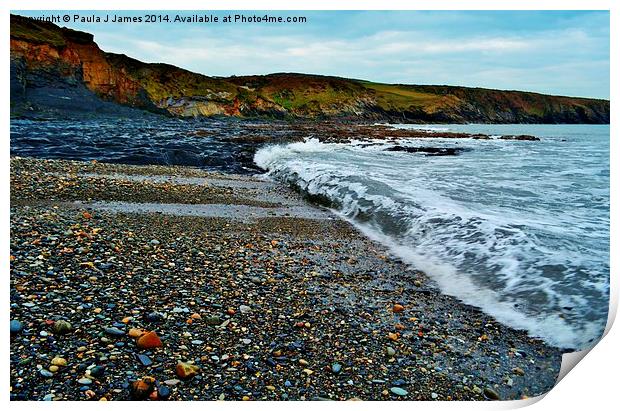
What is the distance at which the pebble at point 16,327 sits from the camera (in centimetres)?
225

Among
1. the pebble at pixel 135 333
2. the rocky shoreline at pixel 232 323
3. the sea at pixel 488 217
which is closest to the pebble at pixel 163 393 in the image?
the rocky shoreline at pixel 232 323

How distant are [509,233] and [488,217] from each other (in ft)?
2.35

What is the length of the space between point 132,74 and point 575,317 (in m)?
7.53

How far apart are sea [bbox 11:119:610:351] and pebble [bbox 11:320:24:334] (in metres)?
2.91

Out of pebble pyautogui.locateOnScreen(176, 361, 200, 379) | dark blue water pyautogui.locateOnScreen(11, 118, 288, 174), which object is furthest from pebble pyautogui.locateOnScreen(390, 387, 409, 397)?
dark blue water pyautogui.locateOnScreen(11, 118, 288, 174)

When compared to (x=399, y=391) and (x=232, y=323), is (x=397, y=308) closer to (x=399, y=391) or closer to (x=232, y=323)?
(x=399, y=391)

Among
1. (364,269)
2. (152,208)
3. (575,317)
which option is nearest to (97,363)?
(364,269)

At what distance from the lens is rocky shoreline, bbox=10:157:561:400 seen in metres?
2.08

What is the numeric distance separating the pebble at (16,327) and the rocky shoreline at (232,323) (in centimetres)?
2

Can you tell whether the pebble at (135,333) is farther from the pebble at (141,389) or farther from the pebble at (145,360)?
the pebble at (141,389)

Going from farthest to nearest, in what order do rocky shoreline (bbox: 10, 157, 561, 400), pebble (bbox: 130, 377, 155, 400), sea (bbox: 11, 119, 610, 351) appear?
sea (bbox: 11, 119, 610, 351) < rocky shoreline (bbox: 10, 157, 561, 400) < pebble (bbox: 130, 377, 155, 400)

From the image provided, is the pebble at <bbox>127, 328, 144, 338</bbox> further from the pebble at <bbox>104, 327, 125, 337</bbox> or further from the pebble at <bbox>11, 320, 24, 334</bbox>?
the pebble at <bbox>11, 320, 24, 334</bbox>

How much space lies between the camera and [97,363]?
209 cm
